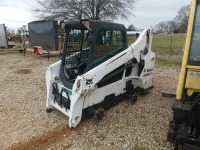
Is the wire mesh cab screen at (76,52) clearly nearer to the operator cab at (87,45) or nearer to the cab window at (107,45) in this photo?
the operator cab at (87,45)

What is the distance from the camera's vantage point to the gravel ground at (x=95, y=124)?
12.5ft

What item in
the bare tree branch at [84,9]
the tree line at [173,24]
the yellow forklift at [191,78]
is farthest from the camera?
the tree line at [173,24]

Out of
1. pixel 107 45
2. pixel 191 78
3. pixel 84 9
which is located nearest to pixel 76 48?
pixel 107 45

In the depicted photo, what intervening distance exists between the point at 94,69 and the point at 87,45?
0.94m

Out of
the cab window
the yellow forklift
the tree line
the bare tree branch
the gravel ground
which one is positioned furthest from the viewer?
the tree line

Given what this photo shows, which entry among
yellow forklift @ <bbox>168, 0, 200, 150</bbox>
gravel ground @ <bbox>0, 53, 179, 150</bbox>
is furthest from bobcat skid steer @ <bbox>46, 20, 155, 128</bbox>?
yellow forklift @ <bbox>168, 0, 200, 150</bbox>

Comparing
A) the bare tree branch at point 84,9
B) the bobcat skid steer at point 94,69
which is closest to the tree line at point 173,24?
the bare tree branch at point 84,9

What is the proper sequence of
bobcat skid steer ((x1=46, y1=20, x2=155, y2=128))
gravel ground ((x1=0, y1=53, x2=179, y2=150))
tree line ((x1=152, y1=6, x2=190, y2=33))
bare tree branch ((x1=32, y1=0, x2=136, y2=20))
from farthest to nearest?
1. tree line ((x1=152, y1=6, x2=190, y2=33))
2. bare tree branch ((x1=32, y1=0, x2=136, y2=20))
3. bobcat skid steer ((x1=46, y1=20, x2=155, y2=128))
4. gravel ground ((x1=0, y1=53, x2=179, y2=150))

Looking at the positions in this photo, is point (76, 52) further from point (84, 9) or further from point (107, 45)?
point (84, 9)

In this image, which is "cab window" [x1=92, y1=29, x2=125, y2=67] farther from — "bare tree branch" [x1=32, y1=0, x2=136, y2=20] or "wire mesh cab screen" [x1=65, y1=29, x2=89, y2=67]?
"bare tree branch" [x1=32, y1=0, x2=136, y2=20]

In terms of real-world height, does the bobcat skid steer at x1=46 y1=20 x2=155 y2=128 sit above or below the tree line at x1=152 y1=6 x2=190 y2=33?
below

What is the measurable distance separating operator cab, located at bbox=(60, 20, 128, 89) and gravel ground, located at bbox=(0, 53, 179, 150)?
935 mm

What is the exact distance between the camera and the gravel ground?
12.5ft

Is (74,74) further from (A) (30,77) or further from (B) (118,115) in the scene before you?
(A) (30,77)
